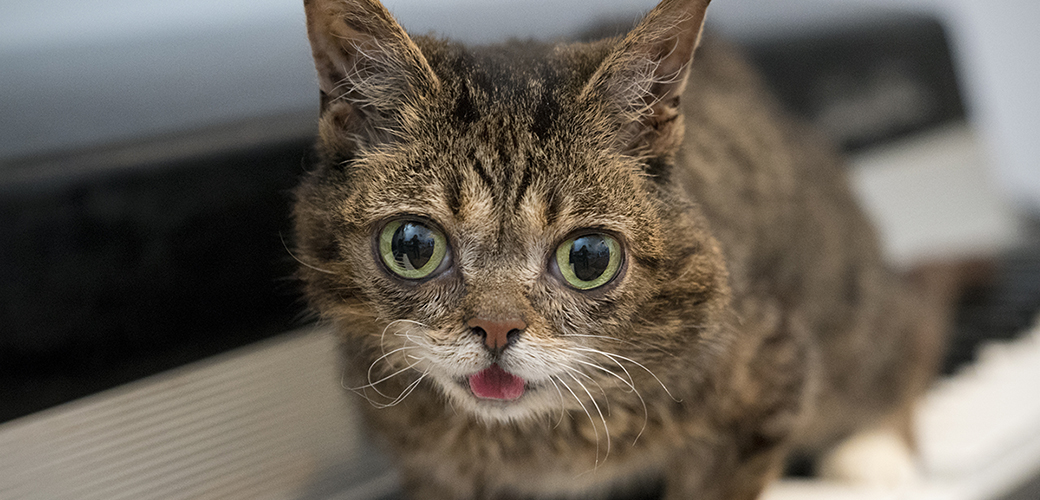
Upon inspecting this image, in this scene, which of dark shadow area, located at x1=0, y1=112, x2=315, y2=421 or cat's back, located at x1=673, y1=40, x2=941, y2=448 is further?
cat's back, located at x1=673, y1=40, x2=941, y2=448

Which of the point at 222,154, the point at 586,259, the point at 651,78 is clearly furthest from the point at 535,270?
the point at 222,154

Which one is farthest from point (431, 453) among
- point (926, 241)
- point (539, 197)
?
point (926, 241)

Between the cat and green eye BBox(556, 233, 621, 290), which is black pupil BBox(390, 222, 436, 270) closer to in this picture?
the cat

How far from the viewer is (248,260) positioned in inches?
35.0

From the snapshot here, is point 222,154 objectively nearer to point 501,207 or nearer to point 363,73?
point 363,73

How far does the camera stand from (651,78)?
68 centimetres

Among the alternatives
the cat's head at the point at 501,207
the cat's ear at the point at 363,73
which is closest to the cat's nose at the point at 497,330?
the cat's head at the point at 501,207

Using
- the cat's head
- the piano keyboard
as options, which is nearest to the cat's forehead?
the cat's head

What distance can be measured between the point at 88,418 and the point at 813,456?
0.98 metres

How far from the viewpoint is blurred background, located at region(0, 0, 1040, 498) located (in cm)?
79

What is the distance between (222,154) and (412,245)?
33 cm

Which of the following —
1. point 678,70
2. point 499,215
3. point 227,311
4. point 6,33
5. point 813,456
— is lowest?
point 813,456

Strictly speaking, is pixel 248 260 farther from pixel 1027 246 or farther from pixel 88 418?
pixel 1027 246

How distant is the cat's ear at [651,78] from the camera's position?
2.09ft
